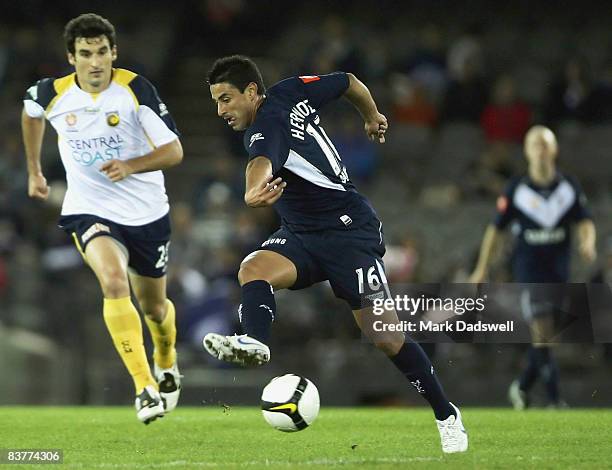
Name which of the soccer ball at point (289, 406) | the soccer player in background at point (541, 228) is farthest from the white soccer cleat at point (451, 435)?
the soccer player in background at point (541, 228)

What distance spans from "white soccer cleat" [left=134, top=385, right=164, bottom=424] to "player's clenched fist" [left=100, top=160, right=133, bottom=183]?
135cm

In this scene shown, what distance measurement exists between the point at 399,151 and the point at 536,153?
19.4ft

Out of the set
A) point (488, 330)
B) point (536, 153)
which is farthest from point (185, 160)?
point (488, 330)

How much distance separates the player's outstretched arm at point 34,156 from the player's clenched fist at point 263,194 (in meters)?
3.05

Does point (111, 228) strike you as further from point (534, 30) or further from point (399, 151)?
point (534, 30)

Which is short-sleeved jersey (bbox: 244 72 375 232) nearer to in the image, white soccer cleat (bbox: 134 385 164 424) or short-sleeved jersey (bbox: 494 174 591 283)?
white soccer cleat (bbox: 134 385 164 424)

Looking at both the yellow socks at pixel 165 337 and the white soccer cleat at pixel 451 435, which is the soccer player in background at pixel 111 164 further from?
the white soccer cleat at pixel 451 435

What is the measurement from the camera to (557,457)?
7.14 metres

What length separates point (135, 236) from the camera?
894 centimetres

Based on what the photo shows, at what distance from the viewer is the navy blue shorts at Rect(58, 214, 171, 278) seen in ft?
28.3

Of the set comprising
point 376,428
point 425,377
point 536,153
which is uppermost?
point 536,153

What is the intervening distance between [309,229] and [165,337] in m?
2.43

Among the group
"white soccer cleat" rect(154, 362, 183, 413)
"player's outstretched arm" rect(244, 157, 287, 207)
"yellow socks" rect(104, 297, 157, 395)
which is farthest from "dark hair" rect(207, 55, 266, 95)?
"white soccer cleat" rect(154, 362, 183, 413)

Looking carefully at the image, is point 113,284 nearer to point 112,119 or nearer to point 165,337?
point 112,119
